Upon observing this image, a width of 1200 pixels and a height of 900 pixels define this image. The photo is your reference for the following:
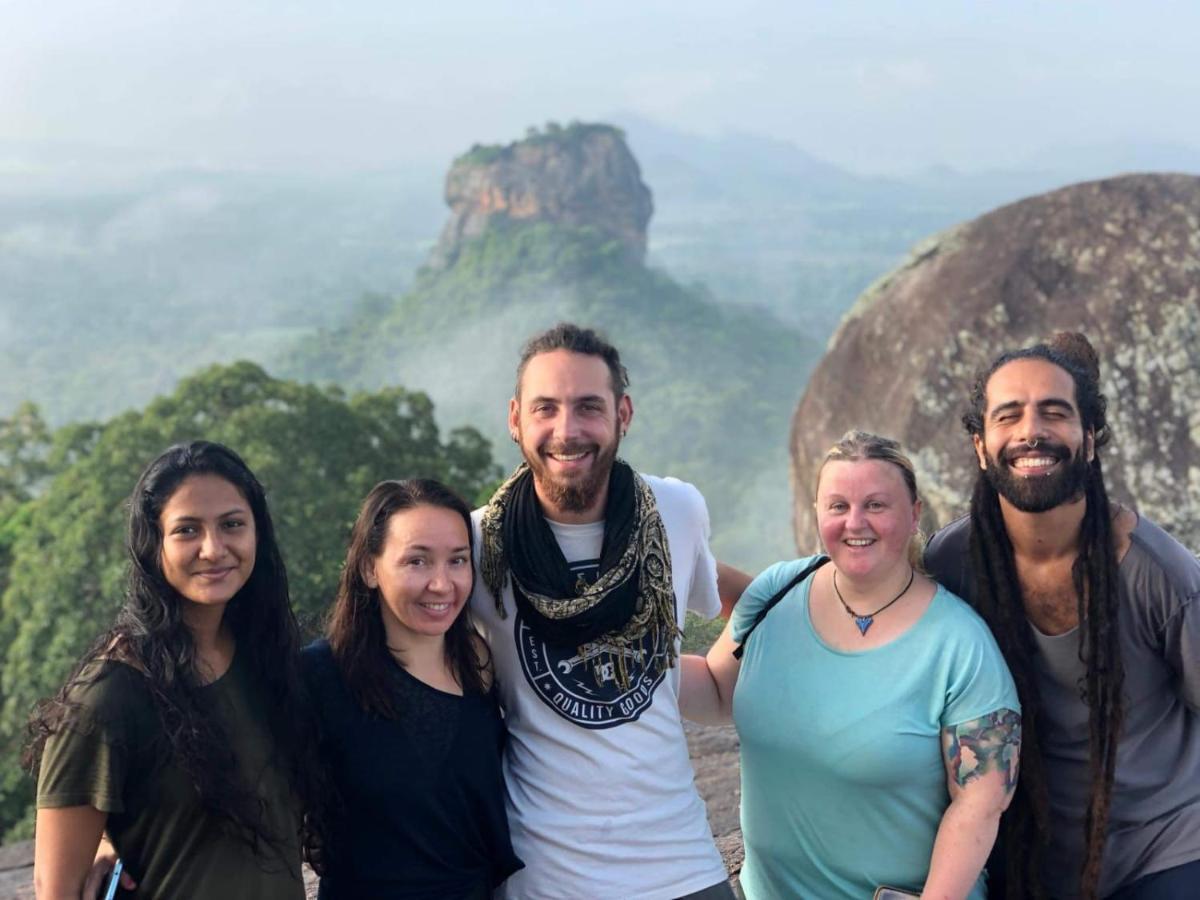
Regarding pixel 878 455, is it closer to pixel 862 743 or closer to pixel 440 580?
pixel 862 743

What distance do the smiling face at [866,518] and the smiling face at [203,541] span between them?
146 cm

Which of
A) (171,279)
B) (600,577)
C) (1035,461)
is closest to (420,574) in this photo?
(600,577)

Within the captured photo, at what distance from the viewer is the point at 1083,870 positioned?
3.35 metres

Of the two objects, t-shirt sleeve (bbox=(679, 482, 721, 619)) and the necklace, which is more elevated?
t-shirt sleeve (bbox=(679, 482, 721, 619))

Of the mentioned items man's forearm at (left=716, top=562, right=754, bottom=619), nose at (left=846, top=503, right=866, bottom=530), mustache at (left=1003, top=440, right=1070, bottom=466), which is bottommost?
man's forearm at (left=716, top=562, right=754, bottom=619)

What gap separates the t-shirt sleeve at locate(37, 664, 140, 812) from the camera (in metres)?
2.81

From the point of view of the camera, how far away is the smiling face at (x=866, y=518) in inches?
130

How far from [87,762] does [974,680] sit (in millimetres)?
2057

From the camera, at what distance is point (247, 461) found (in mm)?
18562

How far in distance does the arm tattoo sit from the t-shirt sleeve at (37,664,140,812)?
1930mm

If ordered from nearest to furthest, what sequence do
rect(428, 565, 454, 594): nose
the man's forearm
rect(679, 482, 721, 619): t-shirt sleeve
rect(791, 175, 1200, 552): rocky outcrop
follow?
rect(428, 565, 454, 594): nose → rect(679, 482, 721, 619): t-shirt sleeve → the man's forearm → rect(791, 175, 1200, 552): rocky outcrop

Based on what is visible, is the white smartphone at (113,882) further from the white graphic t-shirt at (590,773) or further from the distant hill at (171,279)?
the distant hill at (171,279)

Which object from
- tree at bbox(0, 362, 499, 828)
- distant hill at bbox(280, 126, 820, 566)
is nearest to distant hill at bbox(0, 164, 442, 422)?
distant hill at bbox(280, 126, 820, 566)

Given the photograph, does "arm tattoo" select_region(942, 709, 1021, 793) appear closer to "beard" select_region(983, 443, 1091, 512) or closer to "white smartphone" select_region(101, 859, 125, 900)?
"beard" select_region(983, 443, 1091, 512)
